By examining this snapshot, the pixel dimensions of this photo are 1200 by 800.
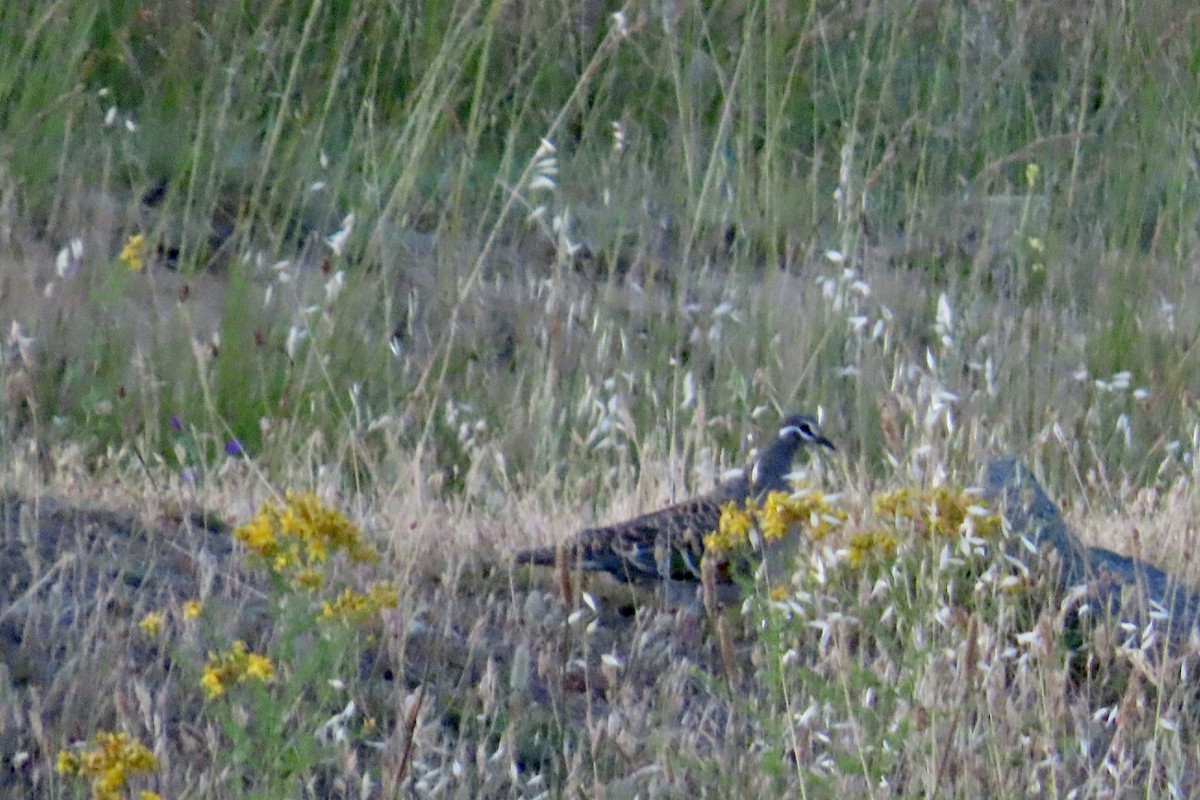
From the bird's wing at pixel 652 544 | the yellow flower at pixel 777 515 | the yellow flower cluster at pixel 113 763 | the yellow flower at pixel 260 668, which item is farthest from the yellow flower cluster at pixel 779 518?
the bird's wing at pixel 652 544

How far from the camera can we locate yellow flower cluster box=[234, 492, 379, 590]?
2.86m

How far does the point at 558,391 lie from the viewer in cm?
673

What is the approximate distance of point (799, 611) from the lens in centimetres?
323

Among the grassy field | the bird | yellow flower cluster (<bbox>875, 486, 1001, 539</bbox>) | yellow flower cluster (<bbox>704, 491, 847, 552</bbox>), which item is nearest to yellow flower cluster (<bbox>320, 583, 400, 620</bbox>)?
the grassy field

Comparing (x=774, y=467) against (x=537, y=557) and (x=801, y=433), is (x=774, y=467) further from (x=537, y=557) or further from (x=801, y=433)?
(x=537, y=557)

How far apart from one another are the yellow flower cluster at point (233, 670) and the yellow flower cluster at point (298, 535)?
0.42 feet

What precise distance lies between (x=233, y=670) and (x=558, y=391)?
3.94 m

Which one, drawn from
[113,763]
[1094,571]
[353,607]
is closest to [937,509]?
[353,607]

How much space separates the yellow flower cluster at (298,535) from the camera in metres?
2.86

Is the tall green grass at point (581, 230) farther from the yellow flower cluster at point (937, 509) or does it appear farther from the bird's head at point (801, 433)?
the yellow flower cluster at point (937, 509)

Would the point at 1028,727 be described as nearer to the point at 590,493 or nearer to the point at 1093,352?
the point at 590,493

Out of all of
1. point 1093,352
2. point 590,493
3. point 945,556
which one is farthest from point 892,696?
point 1093,352

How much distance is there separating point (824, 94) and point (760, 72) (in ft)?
3.03

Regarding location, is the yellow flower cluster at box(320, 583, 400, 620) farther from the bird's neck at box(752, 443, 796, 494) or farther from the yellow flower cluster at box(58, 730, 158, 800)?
the bird's neck at box(752, 443, 796, 494)
